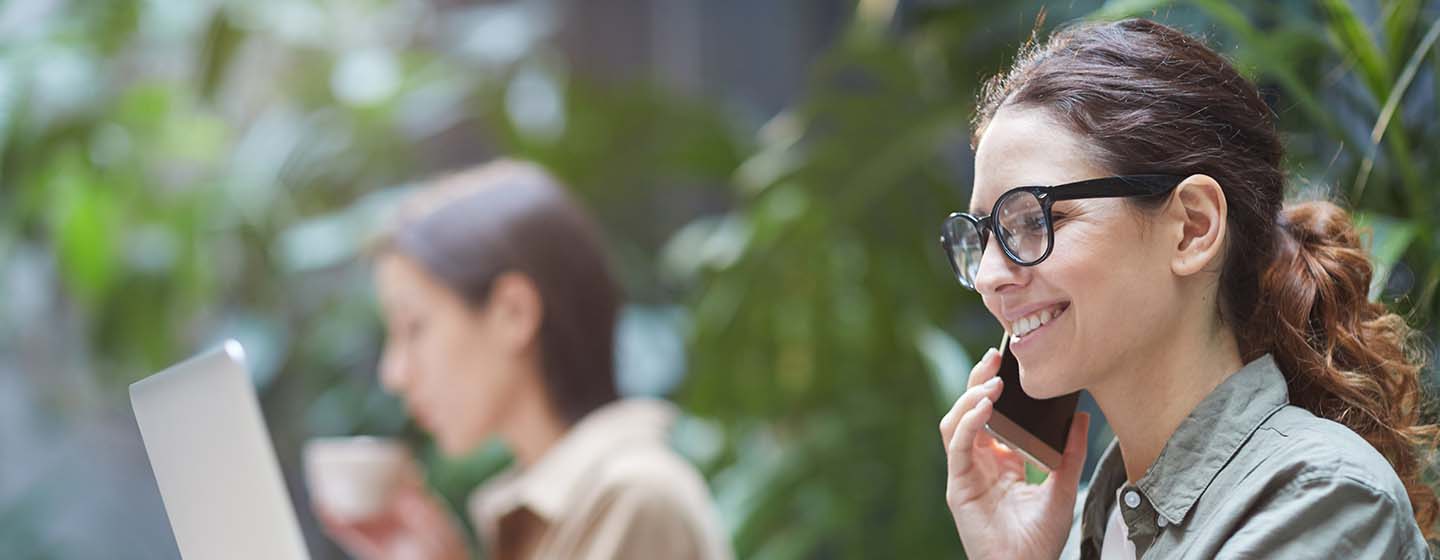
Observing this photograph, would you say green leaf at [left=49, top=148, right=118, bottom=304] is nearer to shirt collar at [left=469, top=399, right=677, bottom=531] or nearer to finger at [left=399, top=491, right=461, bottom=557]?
finger at [left=399, top=491, right=461, bottom=557]

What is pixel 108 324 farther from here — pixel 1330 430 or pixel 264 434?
pixel 1330 430

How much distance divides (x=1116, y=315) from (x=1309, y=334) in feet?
0.39

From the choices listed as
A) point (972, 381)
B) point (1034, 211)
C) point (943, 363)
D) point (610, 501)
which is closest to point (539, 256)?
point (610, 501)

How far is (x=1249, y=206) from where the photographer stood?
31.0 inches

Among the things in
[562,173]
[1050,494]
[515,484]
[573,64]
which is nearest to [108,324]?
[562,173]

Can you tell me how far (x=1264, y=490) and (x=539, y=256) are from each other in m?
1.15

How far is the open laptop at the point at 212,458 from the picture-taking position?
92cm

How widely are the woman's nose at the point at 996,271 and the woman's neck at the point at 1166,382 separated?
8 cm

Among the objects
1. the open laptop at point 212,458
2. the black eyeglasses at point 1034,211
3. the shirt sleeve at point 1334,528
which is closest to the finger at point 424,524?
the open laptop at point 212,458

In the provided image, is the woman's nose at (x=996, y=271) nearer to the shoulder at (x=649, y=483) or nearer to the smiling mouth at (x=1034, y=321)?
the smiling mouth at (x=1034, y=321)

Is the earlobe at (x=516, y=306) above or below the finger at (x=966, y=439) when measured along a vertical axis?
below

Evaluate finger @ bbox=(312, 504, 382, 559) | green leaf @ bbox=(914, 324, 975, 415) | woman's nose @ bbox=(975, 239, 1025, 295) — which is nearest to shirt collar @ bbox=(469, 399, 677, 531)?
finger @ bbox=(312, 504, 382, 559)

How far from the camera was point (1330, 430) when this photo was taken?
0.74m

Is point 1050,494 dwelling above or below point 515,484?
above
